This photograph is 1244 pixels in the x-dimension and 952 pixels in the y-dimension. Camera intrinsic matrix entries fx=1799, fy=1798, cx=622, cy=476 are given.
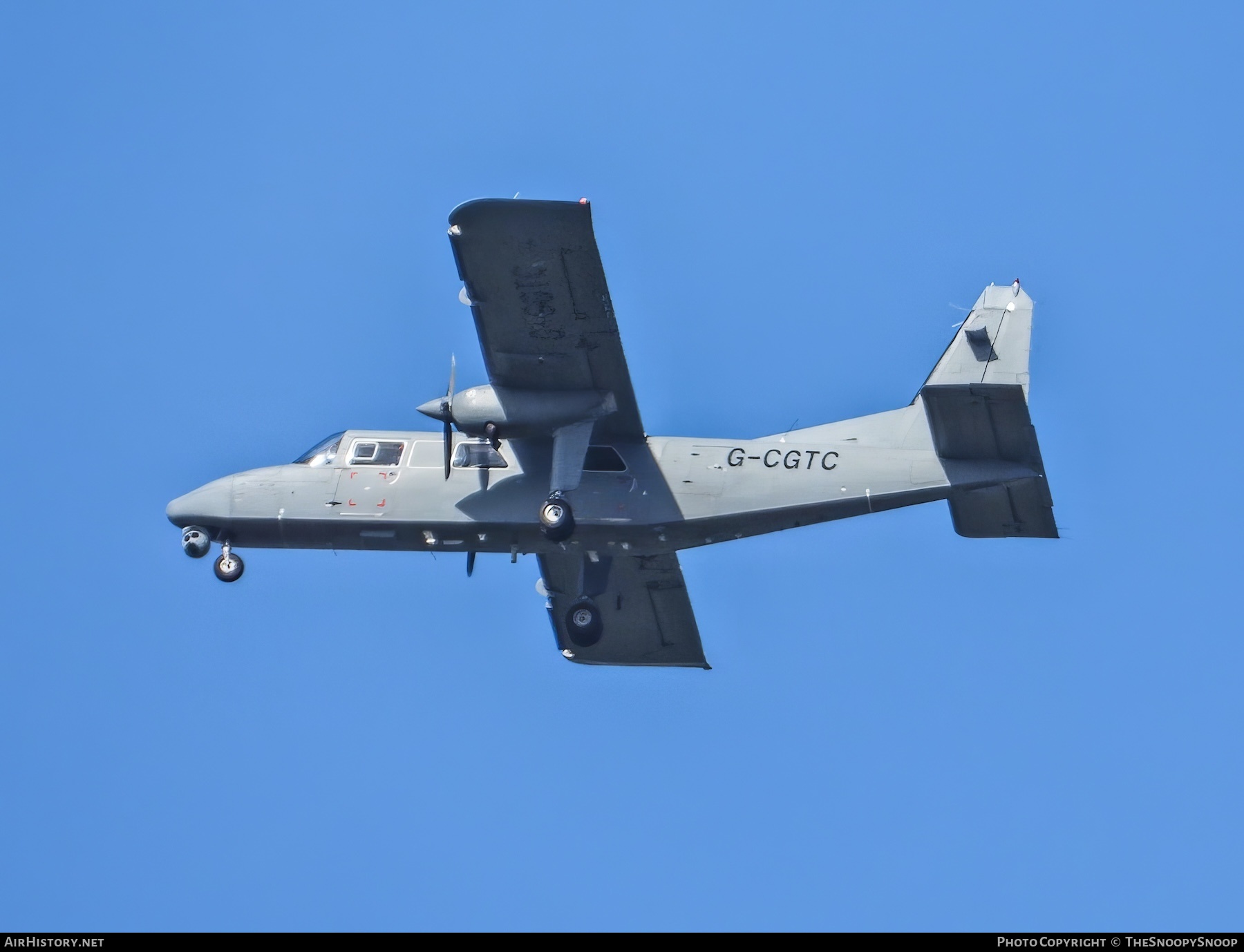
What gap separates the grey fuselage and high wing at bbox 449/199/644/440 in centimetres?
118

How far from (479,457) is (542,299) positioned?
3.46 m

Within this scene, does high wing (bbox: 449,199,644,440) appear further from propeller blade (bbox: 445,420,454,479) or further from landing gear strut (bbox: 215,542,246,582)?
landing gear strut (bbox: 215,542,246,582)

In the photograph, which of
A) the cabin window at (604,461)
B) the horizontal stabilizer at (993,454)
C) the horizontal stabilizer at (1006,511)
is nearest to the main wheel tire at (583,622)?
Answer: the cabin window at (604,461)

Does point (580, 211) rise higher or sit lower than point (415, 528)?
higher

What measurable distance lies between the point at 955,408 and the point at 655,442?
4.67 m

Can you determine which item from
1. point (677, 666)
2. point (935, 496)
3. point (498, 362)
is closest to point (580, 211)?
point (498, 362)

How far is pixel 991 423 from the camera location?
26.4m

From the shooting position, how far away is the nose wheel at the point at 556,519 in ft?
88.6

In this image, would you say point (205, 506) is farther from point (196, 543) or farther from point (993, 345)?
point (993, 345)

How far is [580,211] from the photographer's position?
80.1ft

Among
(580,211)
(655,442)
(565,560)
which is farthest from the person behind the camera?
(565,560)
